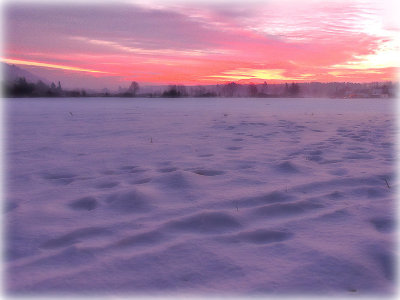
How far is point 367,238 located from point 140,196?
156 cm

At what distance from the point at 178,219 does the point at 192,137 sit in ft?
11.6

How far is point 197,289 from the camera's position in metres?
1.41

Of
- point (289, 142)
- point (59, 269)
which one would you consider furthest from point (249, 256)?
point (289, 142)

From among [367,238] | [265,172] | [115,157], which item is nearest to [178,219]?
[367,238]

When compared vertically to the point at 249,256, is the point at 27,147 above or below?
above

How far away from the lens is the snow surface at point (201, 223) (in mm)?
1472

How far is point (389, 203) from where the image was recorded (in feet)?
7.56

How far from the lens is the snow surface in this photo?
57.9 inches

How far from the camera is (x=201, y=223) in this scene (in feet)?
6.65

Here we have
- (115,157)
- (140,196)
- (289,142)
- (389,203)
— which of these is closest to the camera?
(389,203)

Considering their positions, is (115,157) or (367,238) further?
(115,157)

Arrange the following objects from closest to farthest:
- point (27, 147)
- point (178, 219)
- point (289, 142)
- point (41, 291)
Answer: point (41, 291), point (178, 219), point (27, 147), point (289, 142)

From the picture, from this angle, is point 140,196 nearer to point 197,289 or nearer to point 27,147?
point 197,289

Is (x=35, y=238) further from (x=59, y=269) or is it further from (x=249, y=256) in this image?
(x=249, y=256)
